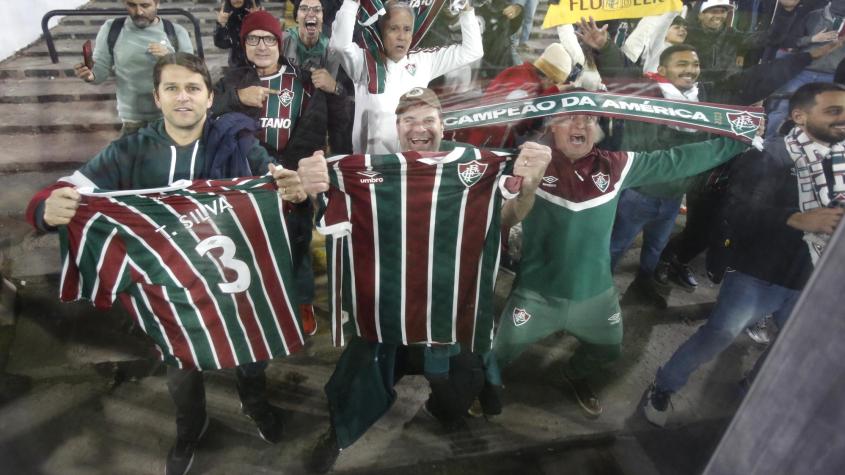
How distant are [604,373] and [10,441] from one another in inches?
102

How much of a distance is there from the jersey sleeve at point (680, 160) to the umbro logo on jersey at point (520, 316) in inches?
25.2

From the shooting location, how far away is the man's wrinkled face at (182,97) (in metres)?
1.52

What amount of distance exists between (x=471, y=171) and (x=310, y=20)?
727 millimetres

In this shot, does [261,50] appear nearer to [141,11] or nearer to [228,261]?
[141,11]

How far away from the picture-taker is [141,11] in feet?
5.03

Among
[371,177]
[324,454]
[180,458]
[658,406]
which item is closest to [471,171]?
[371,177]

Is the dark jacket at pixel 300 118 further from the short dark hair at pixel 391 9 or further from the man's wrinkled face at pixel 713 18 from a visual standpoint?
the man's wrinkled face at pixel 713 18

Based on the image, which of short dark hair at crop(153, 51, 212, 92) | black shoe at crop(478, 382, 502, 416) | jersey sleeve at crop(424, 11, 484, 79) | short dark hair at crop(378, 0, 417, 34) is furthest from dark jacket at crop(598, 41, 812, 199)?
Result: short dark hair at crop(153, 51, 212, 92)

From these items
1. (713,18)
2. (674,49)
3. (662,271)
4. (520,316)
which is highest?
(713,18)

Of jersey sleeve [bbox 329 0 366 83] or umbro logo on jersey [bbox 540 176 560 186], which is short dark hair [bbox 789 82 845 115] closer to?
umbro logo on jersey [bbox 540 176 560 186]

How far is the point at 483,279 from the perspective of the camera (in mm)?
1850

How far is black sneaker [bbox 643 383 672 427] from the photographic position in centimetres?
222

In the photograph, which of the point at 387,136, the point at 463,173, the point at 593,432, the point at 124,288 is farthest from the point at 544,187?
the point at 124,288

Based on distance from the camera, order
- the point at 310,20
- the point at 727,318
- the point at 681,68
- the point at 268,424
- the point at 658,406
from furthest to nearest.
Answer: the point at 658,406 → the point at 268,424 → the point at 727,318 → the point at 681,68 → the point at 310,20
